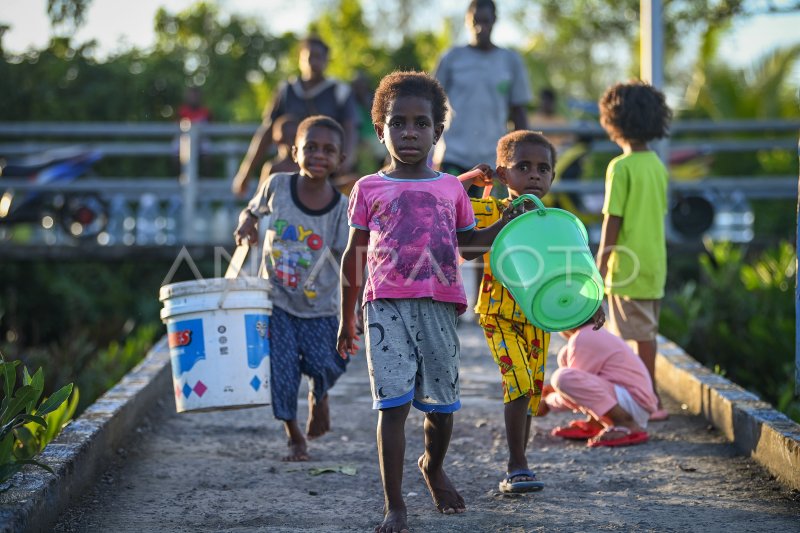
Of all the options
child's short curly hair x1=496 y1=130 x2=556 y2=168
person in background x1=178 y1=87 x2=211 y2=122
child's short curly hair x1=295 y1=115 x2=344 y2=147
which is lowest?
child's short curly hair x1=496 y1=130 x2=556 y2=168

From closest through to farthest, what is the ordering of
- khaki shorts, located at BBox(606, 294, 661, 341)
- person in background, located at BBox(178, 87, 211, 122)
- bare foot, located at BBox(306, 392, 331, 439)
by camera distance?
1. bare foot, located at BBox(306, 392, 331, 439)
2. khaki shorts, located at BBox(606, 294, 661, 341)
3. person in background, located at BBox(178, 87, 211, 122)

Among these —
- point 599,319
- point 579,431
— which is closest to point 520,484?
point 599,319

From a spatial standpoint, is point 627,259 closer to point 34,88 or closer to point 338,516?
point 338,516

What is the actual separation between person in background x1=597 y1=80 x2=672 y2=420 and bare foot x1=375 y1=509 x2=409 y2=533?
2.17 metres

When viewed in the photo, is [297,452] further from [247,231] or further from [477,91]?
[477,91]

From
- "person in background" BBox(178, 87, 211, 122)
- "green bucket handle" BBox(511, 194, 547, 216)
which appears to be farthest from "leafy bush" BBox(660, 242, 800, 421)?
"person in background" BBox(178, 87, 211, 122)

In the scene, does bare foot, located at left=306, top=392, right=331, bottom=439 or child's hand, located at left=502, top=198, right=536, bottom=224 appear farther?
bare foot, located at left=306, top=392, right=331, bottom=439

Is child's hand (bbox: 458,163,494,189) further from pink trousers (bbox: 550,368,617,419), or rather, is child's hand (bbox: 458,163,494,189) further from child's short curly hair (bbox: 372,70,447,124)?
pink trousers (bbox: 550,368,617,419)

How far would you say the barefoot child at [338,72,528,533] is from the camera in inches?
161

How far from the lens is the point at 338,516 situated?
441cm

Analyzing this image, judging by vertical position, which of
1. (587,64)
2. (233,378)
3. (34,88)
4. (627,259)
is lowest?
(233,378)

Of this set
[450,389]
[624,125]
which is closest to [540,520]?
[450,389]

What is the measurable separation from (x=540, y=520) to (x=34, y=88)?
12.8 m

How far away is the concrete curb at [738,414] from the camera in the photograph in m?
4.76
